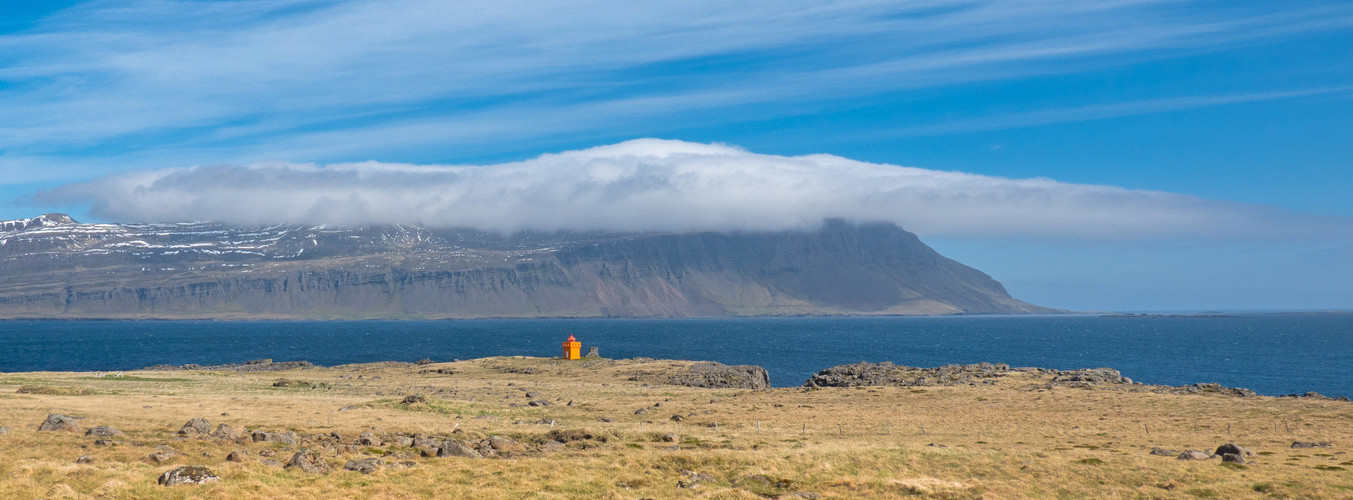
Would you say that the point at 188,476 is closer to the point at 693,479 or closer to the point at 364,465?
the point at 364,465

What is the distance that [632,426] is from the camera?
49.4 meters

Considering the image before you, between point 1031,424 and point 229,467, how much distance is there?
39438 mm

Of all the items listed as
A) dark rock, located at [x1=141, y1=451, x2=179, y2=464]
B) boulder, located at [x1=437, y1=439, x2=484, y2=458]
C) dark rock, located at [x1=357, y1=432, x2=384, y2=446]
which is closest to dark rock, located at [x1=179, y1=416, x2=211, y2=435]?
dark rock, located at [x1=141, y1=451, x2=179, y2=464]

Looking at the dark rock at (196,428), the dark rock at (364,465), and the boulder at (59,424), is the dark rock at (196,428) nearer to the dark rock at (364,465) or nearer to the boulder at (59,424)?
the boulder at (59,424)

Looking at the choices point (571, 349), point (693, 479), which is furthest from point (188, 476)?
point (571, 349)

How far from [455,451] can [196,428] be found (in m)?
12.4

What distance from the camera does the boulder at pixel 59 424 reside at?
38456mm

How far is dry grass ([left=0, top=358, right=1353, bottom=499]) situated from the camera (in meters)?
30.5

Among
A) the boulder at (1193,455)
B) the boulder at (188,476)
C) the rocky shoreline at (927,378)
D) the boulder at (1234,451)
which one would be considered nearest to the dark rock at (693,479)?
the boulder at (188,476)

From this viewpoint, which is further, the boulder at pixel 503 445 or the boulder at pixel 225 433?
the boulder at pixel 503 445

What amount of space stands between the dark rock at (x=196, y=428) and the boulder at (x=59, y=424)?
4002mm

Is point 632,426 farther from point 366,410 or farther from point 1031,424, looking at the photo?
point 1031,424

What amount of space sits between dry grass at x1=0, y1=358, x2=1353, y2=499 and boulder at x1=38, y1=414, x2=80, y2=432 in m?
0.57

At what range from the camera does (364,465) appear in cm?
3284
